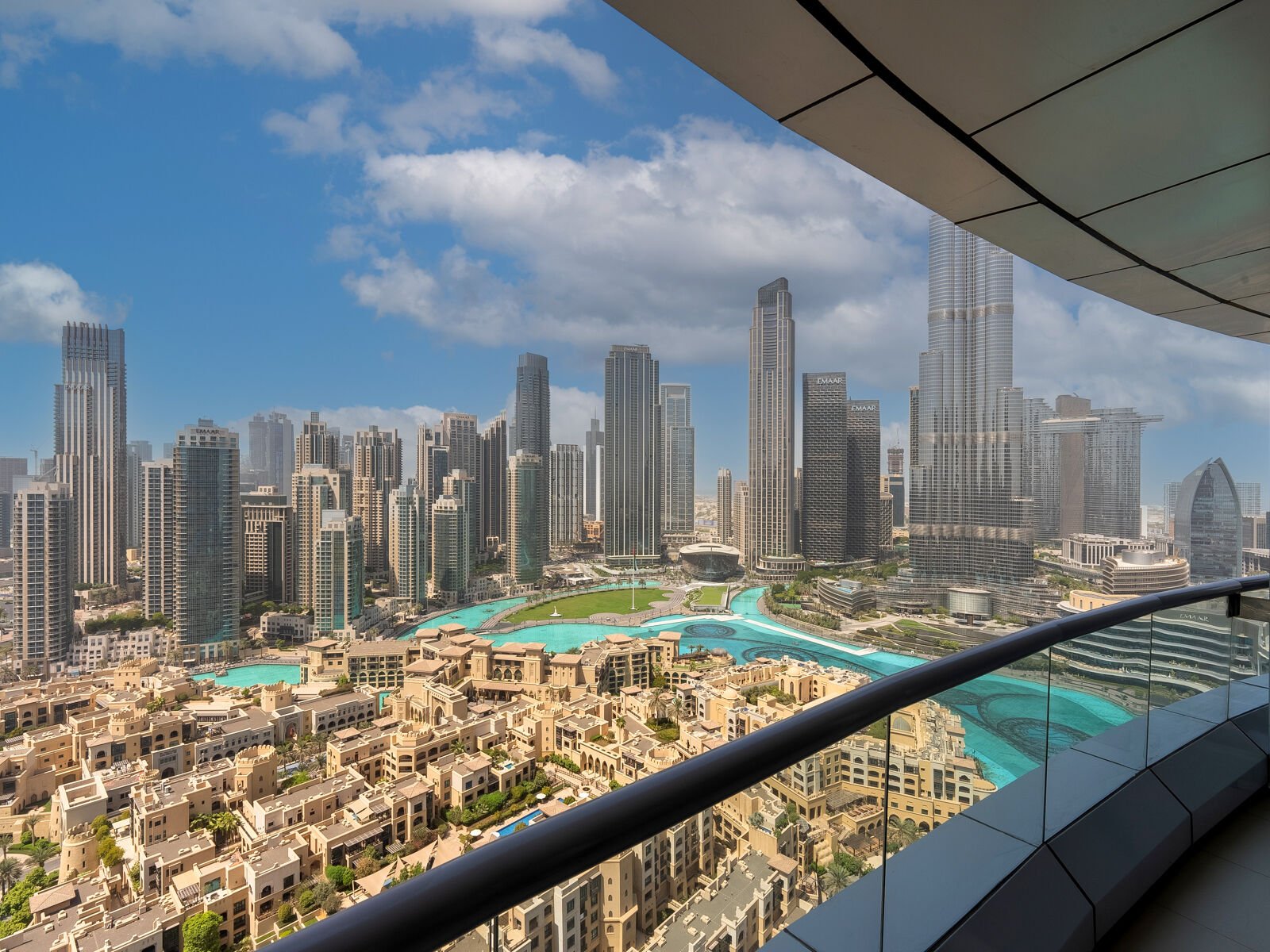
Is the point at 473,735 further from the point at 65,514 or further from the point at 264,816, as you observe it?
the point at 65,514

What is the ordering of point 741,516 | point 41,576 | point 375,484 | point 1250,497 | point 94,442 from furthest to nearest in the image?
point 741,516 < point 375,484 < point 94,442 < point 41,576 < point 1250,497

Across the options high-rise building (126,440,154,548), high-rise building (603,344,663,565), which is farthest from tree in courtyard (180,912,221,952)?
high-rise building (603,344,663,565)

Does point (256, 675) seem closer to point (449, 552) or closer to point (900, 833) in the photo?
point (449, 552)

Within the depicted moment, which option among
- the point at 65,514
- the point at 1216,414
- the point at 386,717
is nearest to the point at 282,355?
the point at 65,514

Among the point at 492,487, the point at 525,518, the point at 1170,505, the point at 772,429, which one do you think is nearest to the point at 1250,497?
the point at 1170,505

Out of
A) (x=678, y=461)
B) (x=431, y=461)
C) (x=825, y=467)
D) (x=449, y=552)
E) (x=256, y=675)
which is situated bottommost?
(x=256, y=675)

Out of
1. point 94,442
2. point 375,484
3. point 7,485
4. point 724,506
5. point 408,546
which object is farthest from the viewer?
point 724,506

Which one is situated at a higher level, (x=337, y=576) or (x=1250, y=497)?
(x=1250, y=497)
